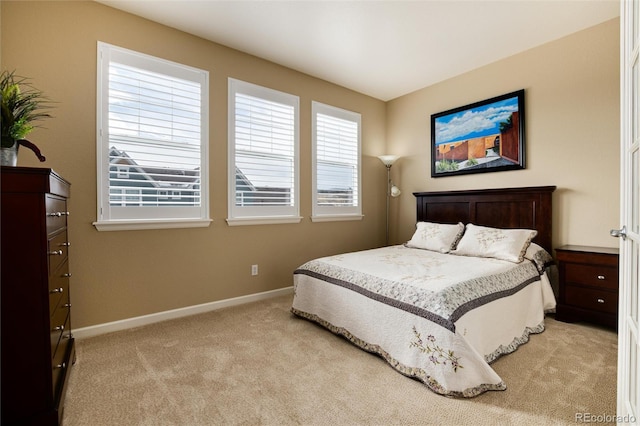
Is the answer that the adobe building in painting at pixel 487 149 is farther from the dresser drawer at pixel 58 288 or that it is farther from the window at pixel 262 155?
the dresser drawer at pixel 58 288

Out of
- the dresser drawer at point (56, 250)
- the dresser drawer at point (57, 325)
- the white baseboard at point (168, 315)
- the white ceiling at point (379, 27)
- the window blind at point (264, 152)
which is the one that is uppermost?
the white ceiling at point (379, 27)

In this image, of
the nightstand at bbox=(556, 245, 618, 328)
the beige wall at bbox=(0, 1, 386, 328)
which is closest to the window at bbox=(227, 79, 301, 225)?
the beige wall at bbox=(0, 1, 386, 328)

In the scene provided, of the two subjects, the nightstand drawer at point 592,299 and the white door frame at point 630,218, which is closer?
the white door frame at point 630,218

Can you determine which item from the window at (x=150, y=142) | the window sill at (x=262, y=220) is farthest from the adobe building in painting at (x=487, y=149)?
the window at (x=150, y=142)

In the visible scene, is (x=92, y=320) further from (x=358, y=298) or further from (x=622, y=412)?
(x=622, y=412)

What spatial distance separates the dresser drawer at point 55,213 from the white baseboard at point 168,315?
3.66ft

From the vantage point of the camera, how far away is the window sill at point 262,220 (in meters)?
3.27

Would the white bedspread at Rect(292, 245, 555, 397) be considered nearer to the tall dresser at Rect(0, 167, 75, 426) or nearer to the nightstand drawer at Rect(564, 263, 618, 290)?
the nightstand drawer at Rect(564, 263, 618, 290)

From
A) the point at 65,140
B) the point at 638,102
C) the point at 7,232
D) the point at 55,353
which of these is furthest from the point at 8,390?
the point at 638,102

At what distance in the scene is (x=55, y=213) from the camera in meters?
1.60

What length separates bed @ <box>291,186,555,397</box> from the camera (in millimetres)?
1805

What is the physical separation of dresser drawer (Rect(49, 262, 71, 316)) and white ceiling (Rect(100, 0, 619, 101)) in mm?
2198

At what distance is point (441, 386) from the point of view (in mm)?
1750

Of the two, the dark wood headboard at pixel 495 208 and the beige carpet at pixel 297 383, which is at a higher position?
the dark wood headboard at pixel 495 208
